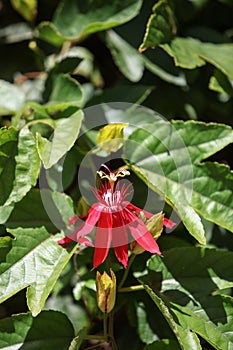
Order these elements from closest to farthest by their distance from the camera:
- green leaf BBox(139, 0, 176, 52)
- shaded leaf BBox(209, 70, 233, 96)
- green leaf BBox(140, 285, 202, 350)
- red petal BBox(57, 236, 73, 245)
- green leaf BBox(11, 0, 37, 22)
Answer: green leaf BBox(140, 285, 202, 350), red petal BBox(57, 236, 73, 245), green leaf BBox(139, 0, 176, 52), shaded leaf BBox(209, 70, 233, 96), green leaf BBox(11, 0, 37, 22)

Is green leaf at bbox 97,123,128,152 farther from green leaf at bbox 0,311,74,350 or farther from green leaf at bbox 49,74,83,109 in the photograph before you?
green leaf at bbox 0,311,74,350

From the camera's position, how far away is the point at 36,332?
41.9 inches

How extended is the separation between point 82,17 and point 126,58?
141 mm

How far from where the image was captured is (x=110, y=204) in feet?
3.34

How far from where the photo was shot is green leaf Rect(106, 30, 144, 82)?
54.9 inches

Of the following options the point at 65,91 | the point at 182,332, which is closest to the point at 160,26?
the point at 65,91

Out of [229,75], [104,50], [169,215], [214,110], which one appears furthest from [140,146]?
[104,50]

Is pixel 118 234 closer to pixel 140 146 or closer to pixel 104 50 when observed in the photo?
pixel 140 146

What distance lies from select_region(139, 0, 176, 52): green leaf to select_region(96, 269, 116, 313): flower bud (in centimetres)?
45

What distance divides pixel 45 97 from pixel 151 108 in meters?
0.25

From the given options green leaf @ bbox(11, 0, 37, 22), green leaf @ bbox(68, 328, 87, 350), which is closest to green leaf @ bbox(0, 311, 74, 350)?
green leaf @ bbox(68, 328, 87, 350)

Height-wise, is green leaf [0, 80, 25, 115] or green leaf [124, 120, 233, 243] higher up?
green leaf [124, 120, 233, 243]

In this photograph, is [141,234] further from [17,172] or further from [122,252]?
[17,172]

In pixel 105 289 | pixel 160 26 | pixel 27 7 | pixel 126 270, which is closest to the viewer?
pixel 105 289
